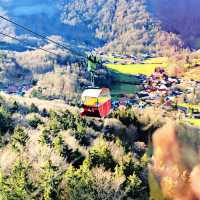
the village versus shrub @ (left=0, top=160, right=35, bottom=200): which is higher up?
shrub @ (left=0, top=160, right=35, bottom=200)

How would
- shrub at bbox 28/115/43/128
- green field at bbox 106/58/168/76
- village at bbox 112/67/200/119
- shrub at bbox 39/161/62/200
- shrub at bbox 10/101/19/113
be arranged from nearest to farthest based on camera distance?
shrub at bbox 39/161/62/200, shrub at bbox 28/115/43/128, shrub at bbox 10/101/19/113, village at bbox 112/67/200/119, green field at bbox 106/58/168/76

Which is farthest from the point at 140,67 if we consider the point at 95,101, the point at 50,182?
the point at 95,101

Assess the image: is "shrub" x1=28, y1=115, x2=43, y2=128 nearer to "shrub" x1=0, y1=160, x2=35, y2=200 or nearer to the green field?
"shrub" x1=0, y1=160, x2=35, y2=200

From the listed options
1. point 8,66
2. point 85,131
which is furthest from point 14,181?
point 8,66

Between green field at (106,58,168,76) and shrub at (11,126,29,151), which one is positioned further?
green field at (106,58,168,76)

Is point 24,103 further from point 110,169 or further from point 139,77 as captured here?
point 139,77

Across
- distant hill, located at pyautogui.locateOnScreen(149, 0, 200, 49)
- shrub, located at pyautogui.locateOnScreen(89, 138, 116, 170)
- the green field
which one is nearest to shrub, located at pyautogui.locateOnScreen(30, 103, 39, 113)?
shrub, located at pyautogui.locateOnScreen(89, 138, 116, 170)
